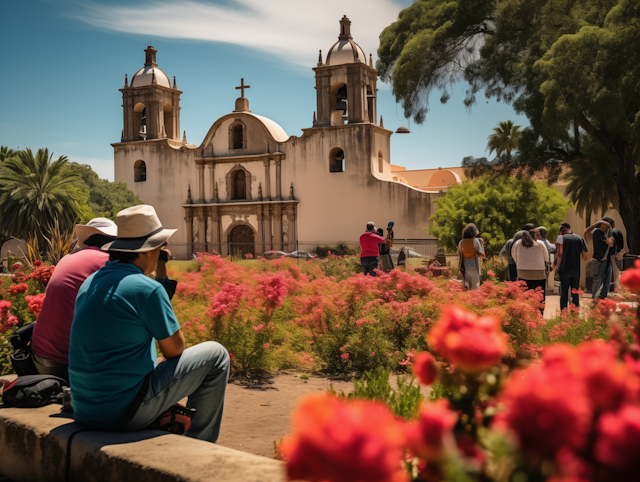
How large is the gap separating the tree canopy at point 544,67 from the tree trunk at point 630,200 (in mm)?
30

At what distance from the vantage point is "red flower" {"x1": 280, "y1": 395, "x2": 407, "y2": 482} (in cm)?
73

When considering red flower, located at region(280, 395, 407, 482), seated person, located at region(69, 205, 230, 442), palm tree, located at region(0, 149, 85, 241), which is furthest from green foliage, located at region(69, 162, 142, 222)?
red flower, located at region(280, 395, 407, 482)

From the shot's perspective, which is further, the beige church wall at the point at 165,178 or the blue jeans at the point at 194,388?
the beige church wall at the point at 165,178

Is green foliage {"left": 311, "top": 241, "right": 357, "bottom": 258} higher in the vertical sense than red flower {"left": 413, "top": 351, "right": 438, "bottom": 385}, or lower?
lower

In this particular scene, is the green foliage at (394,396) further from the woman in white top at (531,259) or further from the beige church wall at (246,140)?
the beige church wall at (246,140)

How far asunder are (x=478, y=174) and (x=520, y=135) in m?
2.08

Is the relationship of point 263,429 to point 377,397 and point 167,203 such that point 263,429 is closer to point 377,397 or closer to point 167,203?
point 377,397

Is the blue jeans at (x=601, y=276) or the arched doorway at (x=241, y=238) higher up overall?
the arched doorway at (x=241, y=238)

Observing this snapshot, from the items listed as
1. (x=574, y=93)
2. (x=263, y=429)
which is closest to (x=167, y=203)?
(x=574, y=93)

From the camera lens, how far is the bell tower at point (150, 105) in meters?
35.5

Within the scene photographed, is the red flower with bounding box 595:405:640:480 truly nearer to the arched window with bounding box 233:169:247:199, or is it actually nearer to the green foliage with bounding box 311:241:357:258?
the green foliage with bounding box 311:241:357:258

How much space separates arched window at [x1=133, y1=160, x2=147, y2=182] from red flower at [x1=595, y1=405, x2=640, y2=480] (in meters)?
37.6

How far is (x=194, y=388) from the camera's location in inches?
118

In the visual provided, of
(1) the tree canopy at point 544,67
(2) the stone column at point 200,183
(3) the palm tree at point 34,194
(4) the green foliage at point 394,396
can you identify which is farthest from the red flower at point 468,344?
(2) the stone column at point 200,183
